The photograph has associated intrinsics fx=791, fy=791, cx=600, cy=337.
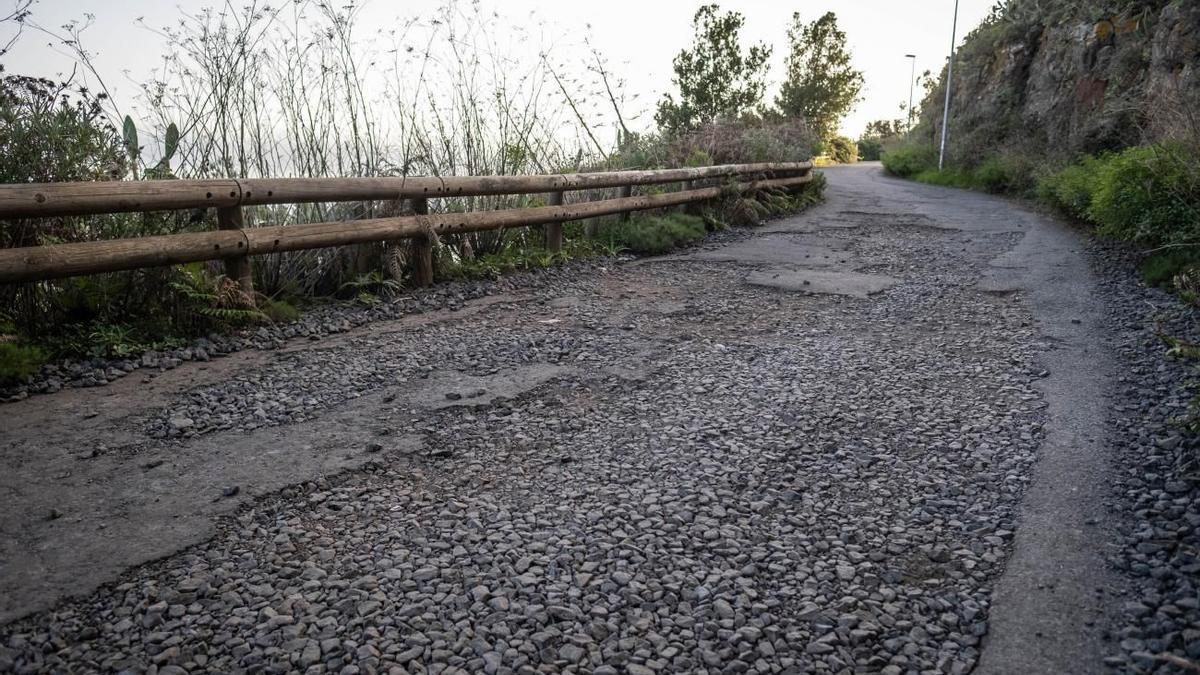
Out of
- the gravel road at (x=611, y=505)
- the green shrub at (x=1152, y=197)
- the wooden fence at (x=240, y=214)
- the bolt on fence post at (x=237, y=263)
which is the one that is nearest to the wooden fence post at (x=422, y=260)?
the wooden fence at (x=240, y=214)

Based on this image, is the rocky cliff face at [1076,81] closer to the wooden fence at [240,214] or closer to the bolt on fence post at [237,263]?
the wooden fence at [240,214]

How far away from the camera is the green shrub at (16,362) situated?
4.13 m

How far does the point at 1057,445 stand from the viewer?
11.8 ft

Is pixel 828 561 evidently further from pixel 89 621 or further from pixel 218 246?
pixel 218 246

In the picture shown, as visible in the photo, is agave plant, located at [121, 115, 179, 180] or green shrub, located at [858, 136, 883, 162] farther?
green shrub, located at [858, 136, 883, 162]

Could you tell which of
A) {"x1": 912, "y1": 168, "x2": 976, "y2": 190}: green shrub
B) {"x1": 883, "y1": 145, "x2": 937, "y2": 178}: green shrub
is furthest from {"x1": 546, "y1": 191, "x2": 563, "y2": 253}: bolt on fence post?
{"x1": 883, "y1": 145, "x2": 937, "y2": 178}: green shrub

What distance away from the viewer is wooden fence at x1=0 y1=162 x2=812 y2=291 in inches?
172

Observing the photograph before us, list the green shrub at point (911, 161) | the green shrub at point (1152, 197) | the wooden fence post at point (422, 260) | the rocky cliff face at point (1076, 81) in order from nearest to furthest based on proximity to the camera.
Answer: the wooden fence post at point (422, 260) < the green shrub at point (1152, 197) < the rocky cliff face at point (1076, 81) < the green shrub at point (911, 161)

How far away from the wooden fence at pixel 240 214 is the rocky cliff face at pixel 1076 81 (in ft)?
16.2

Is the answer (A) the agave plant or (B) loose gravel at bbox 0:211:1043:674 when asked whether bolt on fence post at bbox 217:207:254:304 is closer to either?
(A) the agave plant

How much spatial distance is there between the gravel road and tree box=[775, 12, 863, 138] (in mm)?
37465

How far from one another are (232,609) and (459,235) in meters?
5.58

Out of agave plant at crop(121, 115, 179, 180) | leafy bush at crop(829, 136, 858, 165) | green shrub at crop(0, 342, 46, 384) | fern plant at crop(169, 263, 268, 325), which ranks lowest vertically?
green shrub at crop(0, 342, 46, 384)

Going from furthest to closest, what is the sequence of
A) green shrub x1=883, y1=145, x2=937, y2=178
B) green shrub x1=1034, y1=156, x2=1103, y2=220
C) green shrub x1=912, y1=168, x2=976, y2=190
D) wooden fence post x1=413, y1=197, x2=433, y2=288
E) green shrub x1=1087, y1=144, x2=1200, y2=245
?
green shrub x1=883, y1=145, x2=937, y2=178 → green shrub x1=912, y1=168, x2=976, y2=190 → green shrub x1=1034, y1=156, x2=1103, y2=220 → green shrub x1=1087, y1=144, x2=1200, y2=245 → wooden fence post x1=413, y1=197, x2=433, y2=288
